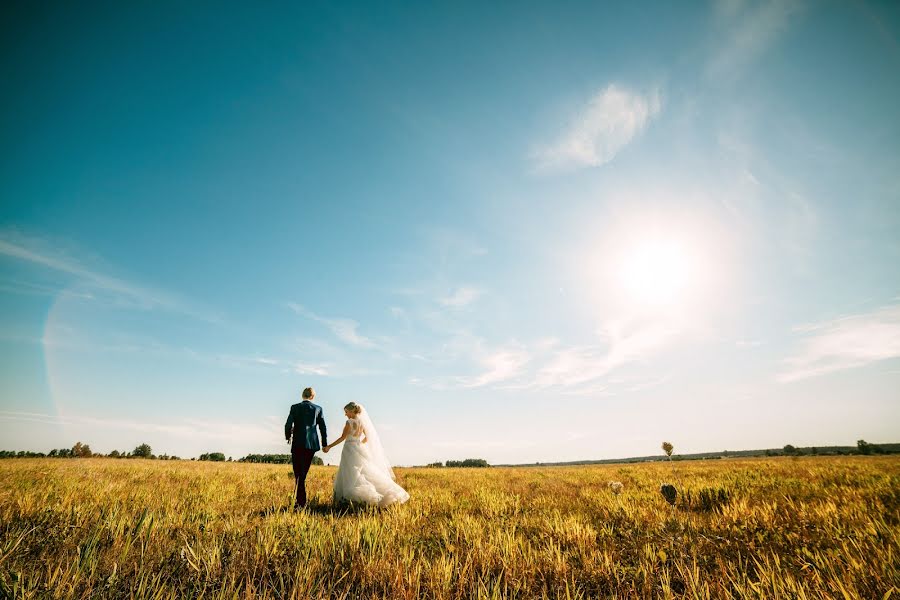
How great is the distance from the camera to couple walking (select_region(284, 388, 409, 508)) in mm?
7020

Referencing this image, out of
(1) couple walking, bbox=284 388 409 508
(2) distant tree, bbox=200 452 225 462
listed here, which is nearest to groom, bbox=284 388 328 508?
(1) couple walking, bbox=284 388 409 508

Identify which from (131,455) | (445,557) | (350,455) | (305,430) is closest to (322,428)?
(305,430)

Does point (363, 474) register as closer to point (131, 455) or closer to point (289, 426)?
point (289, 426)

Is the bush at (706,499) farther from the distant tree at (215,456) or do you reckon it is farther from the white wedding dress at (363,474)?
the distant tree at (215,456)

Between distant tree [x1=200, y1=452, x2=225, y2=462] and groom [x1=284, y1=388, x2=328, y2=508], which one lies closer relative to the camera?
groom [x1=284, y1=388, x2=328, y2=508]

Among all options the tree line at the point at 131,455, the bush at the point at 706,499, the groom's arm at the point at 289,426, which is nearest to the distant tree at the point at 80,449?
the tree line at the point at 131,455

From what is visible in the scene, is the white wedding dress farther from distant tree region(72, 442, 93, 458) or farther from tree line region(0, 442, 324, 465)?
distant tree region(72, 442, 93, 458)

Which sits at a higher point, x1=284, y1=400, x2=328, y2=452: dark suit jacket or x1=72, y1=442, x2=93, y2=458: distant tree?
x1=284, y1=400, x2=328, y2=452: dark suit jacket

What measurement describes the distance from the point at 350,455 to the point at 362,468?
0.41m

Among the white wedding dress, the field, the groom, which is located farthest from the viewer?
the groom

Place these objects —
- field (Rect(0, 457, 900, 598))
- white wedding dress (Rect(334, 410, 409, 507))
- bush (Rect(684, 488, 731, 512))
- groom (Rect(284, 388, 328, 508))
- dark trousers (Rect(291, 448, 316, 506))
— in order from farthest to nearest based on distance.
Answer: groom (Rect(284, 388, 328, 508))
dark trousers (Rect(291, 448, 316, 506))
white wedding dress (Rect(334, 410, 409, 507))
bush (Rect(684, 488, 731, 512))
field (Rect(0, 457, 900, 598))

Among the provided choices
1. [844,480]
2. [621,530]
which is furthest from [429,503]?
[844,480]

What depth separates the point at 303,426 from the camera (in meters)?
7.86

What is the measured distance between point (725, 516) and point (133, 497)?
10009 mm
